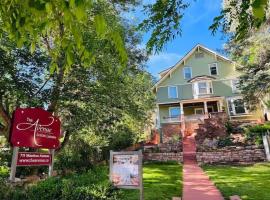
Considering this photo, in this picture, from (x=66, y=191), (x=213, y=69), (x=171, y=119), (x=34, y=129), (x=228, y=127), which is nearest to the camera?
(x=66, y=191)

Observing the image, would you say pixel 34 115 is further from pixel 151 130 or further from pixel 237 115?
pixel 237 115

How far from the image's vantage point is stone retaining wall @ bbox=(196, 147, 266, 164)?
1916 centimetres

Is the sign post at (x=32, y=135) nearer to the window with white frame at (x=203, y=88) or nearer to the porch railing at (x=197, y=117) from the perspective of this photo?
the porch railing at (x=197, y=117)

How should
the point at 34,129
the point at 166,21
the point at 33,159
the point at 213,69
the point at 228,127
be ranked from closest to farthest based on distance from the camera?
the point at 166,21 → the point at 33,159 → the point at 34,129 → the point at 228,127 → the point at 213,69

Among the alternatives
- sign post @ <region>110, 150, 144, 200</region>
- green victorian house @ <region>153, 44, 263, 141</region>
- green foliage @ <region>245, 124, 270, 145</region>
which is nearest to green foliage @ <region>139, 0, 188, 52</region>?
sign post @ <region>110, 150, 144, 200</region>

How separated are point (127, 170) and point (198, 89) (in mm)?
28405

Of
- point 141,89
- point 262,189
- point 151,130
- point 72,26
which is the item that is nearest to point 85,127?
point 141,89

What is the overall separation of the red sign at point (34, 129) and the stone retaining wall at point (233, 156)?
1357 centimetres

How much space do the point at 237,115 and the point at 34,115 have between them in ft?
96.6

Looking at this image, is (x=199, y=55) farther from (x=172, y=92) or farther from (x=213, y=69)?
(x=172, y=92)

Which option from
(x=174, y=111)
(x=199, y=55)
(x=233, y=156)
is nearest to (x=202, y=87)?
(x=199, y=55)

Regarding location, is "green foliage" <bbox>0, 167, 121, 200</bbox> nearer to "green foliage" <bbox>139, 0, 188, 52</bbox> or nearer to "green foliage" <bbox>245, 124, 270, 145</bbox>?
"green foliage" <bbox>139, 0, 188, 52</bbox>

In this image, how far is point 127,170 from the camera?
7348 mm

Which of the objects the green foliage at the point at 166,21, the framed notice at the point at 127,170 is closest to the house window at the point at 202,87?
the framed notice at the point at 127,170
